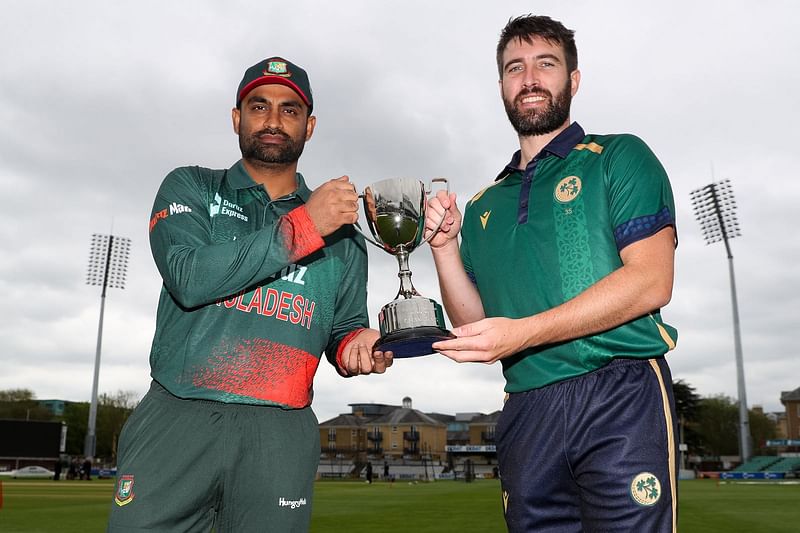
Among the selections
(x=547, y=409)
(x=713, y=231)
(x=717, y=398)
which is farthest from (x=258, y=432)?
(x=717, y=398)

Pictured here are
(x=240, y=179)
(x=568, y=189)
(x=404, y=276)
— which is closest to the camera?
(x=568, y=189)

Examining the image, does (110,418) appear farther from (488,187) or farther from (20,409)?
(488,187)

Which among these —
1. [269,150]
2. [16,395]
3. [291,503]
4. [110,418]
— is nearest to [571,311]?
[291,503]

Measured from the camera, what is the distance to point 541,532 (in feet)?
8.72

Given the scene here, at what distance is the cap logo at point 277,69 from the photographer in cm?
313

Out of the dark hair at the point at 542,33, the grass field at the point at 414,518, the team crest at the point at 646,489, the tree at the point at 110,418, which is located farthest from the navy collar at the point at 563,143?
the tree at the point at 110,418

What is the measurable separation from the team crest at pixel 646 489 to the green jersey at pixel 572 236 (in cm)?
43

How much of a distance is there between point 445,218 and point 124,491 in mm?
1770

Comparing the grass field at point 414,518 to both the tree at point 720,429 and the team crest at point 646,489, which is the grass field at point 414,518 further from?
the tree at point 720,429

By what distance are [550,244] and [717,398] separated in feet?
346

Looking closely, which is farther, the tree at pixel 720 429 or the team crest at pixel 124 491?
the tree at pixel 720 429

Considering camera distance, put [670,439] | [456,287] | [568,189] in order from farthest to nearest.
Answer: [456,287]
[568,189]
[670,439]

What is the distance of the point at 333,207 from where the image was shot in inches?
105

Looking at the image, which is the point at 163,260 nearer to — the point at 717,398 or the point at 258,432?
the point at 258,432
